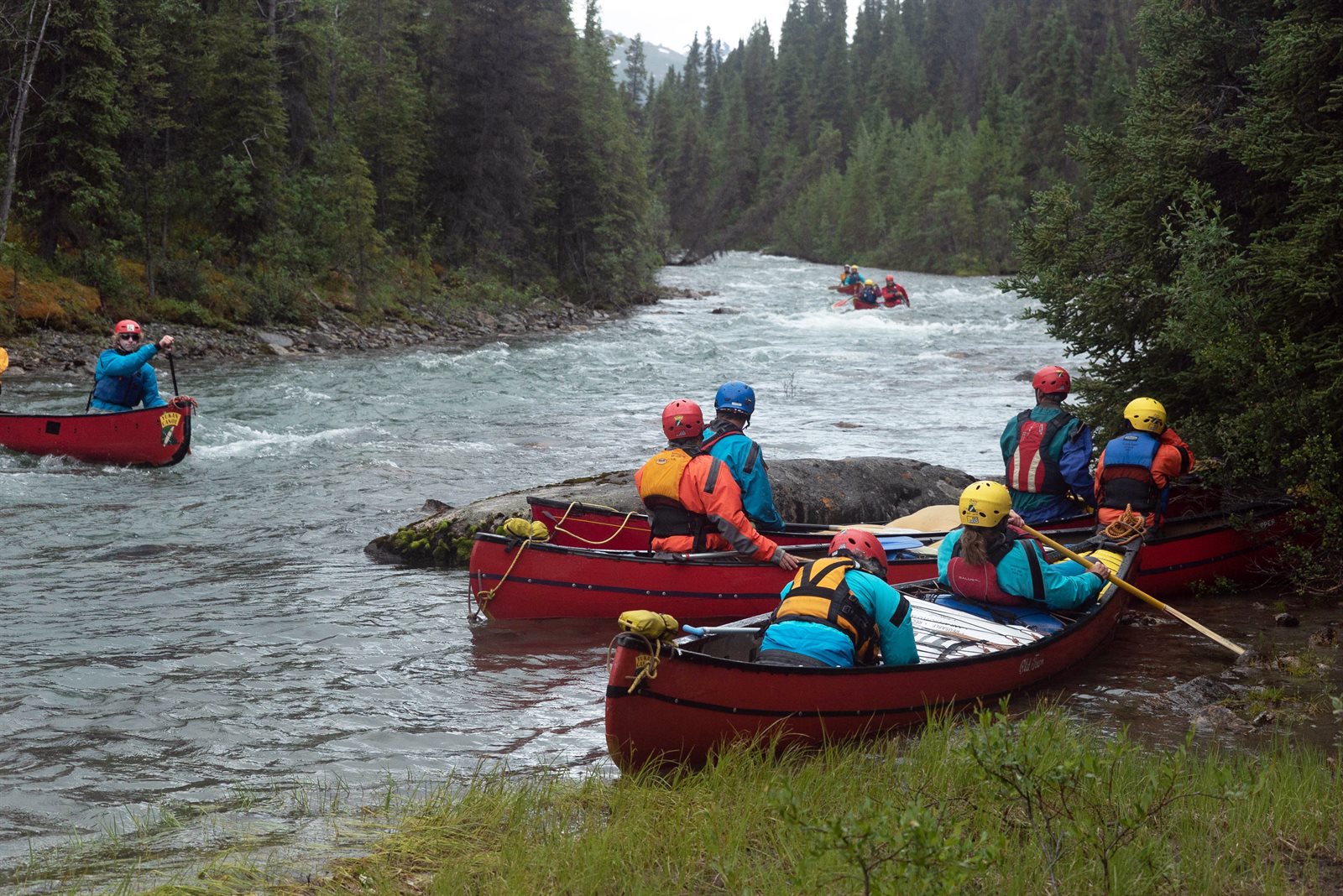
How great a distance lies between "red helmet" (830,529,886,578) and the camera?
5926 millimetres

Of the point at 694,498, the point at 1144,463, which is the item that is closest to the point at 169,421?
the point at 694,498

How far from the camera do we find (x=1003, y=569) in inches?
282

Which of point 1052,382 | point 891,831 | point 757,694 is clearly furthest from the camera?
point 1052,382

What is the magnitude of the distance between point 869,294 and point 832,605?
34769 millimetres

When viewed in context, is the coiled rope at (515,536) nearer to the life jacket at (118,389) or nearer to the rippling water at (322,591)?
the rippling water at (322,591)

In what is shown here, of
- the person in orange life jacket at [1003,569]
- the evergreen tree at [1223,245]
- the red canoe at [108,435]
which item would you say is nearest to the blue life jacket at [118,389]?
the red canoe at [108,435]

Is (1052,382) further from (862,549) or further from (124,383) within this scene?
(124,383)

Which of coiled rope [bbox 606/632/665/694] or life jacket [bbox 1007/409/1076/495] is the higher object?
life jacket [bbox 1007/409/1076/495]

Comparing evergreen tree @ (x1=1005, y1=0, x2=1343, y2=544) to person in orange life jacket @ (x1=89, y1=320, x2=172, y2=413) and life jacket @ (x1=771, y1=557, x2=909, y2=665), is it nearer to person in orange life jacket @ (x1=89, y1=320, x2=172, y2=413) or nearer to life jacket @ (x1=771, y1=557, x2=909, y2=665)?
life jacket @ (x1=771, y1=557, x2=909, y2=665)

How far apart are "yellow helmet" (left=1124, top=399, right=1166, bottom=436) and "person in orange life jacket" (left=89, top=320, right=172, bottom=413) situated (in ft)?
37.7

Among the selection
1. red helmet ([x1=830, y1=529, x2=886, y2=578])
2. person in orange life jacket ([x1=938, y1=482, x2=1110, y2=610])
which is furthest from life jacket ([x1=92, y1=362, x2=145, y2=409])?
red helmet ([x1=830, y1=529, x2=886, y2=578])

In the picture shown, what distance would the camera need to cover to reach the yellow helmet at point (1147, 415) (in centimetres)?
893

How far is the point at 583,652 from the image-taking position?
8.08m

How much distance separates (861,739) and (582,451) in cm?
1074
